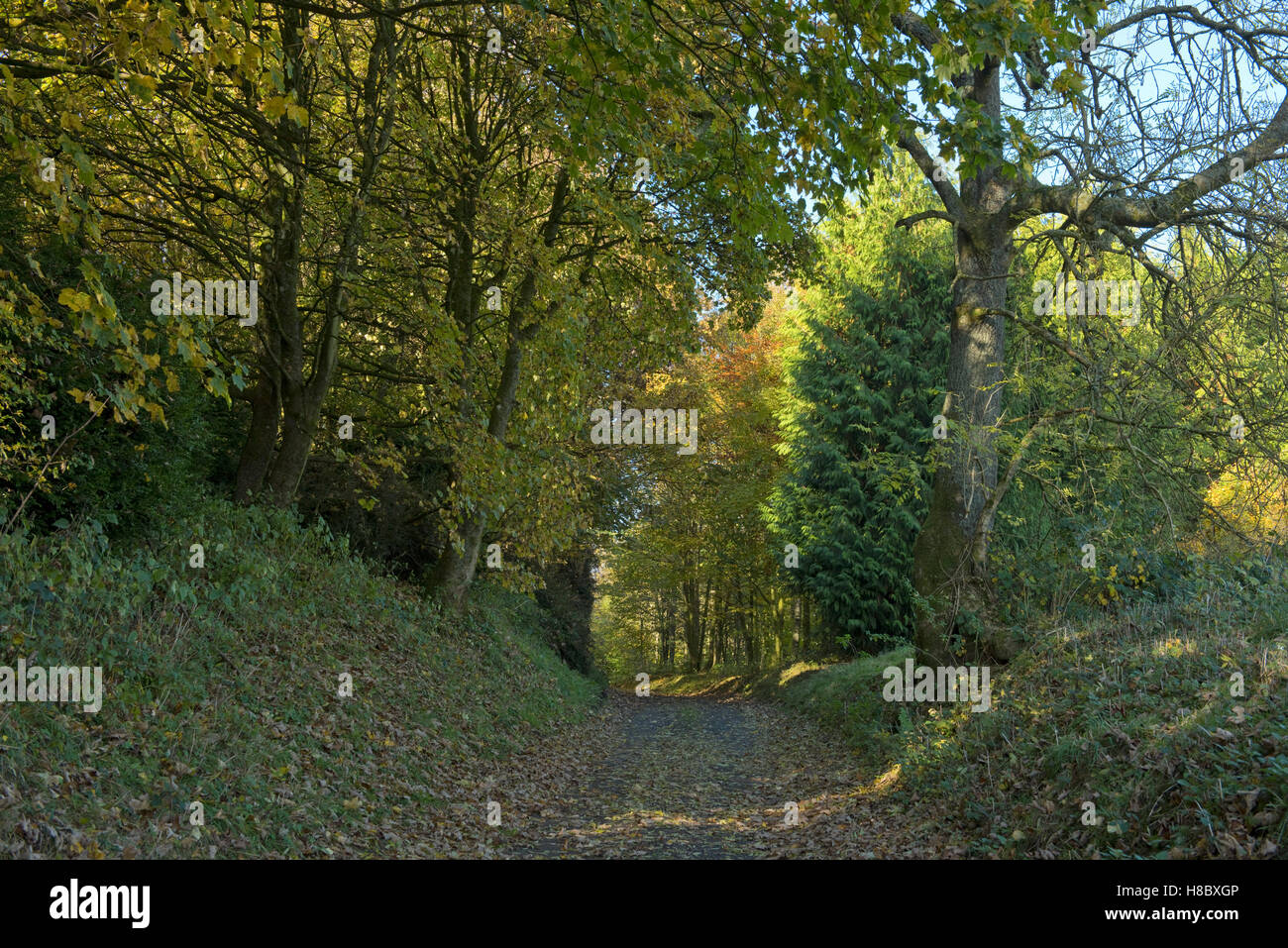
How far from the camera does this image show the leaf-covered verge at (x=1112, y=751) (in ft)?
17.1

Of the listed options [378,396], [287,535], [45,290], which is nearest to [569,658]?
[378,396]

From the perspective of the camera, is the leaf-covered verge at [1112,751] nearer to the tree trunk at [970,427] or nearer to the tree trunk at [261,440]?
the tree trunk at [970,427]

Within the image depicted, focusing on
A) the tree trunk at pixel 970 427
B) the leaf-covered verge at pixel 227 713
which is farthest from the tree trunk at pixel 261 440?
the tree trunk at pixel 970 427

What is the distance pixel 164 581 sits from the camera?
26.7 ft

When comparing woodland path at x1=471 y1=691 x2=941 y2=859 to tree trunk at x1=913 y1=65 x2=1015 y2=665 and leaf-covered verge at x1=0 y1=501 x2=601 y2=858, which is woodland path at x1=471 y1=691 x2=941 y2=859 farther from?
tree trunk at x1=913 y1=65 x2=1015 y2=665

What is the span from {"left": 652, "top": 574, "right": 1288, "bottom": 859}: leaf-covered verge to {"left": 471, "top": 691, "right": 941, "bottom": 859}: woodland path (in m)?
0.13

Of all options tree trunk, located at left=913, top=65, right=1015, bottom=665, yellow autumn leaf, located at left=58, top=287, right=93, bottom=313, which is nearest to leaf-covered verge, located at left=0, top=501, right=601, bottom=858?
yellow autumn leaf, located at left=58, top=287, right=93, bottom=313

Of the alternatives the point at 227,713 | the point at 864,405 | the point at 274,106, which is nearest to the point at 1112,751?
the point at 227,713

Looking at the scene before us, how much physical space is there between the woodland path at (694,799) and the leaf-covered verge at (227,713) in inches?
22.7

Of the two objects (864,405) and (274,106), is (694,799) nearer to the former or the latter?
(274,106)
